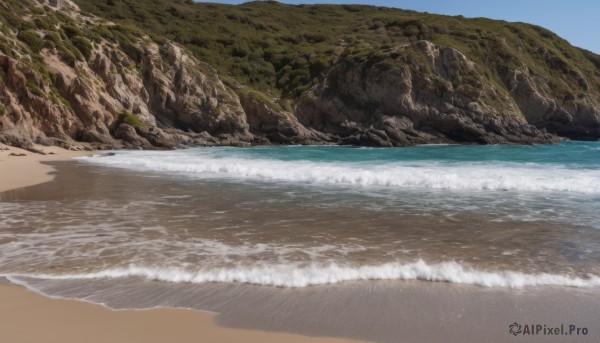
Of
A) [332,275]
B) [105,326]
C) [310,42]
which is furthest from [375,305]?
[310,42]

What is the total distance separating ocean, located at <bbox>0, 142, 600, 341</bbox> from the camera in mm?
5328

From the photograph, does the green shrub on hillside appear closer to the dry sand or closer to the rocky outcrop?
the dry sand

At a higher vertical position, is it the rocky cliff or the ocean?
the rocky cliff

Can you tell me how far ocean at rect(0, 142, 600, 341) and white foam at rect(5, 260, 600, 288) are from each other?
0.02 metres

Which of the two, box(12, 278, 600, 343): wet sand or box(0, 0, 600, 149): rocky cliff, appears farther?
box(0, 0, 600, 149): rocky cliff

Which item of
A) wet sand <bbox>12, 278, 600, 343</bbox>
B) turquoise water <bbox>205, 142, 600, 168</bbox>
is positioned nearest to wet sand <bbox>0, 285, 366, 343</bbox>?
wet sand <bbox>12, 278, 600, 343</bbox>

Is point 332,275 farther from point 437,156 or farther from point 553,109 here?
point 553,109

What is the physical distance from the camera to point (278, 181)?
16.2 m

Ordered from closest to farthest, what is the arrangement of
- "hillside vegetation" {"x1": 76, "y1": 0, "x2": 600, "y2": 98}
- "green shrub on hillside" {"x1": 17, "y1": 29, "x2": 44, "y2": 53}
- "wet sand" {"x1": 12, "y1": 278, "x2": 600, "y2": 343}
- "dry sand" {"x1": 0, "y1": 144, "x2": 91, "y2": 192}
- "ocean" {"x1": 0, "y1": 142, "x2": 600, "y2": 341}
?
"wet sand" {"x1": 12, "y1": 278, "x2": 600, "y2": 343}
"ocean" {"x1": 0, "y1": 142, "x2": 600, "y2": 341}
"dry sand" {"x1": 0, "y1": 144, "x2": 91, "y2": 192}
"green shrub on hillside" {"x1": 17, "y1": 29, "x2": 44, "y2": 53}
"hillside vegetation" {"x1": 76, "y1": 0, "x2": 600, "y2": 98}

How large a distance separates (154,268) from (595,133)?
7549 centimetres

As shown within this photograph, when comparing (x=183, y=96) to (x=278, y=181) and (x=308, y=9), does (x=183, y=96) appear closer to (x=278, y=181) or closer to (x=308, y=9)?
(x=278, y=181)

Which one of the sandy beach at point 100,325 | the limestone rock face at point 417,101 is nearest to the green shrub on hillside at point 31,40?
the limestone rock face at point 417,101

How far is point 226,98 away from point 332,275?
46.8m

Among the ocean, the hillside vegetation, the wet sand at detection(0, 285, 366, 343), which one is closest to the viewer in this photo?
the wet sand at detection(0, 285, 366, 343)
